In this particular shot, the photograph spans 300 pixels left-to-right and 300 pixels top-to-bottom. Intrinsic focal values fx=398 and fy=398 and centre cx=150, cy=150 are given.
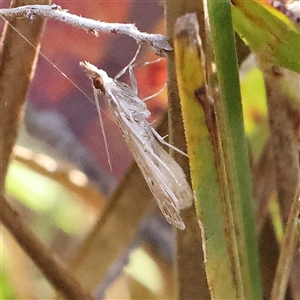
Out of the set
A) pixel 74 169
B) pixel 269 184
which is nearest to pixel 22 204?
pixel 74 169

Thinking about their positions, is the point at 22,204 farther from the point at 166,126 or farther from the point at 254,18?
the point at 254,18

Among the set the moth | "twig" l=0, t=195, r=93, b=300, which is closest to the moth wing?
the moth

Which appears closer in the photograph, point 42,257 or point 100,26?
point 100,26

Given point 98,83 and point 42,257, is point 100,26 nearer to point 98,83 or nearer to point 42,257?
point 98,83

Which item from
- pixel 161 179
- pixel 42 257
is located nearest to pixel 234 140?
pixel 161 179

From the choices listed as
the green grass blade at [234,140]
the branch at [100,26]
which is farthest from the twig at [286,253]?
the branch at [100,26]

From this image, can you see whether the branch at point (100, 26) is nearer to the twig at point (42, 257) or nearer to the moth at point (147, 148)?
the moth at point (147, 148)
